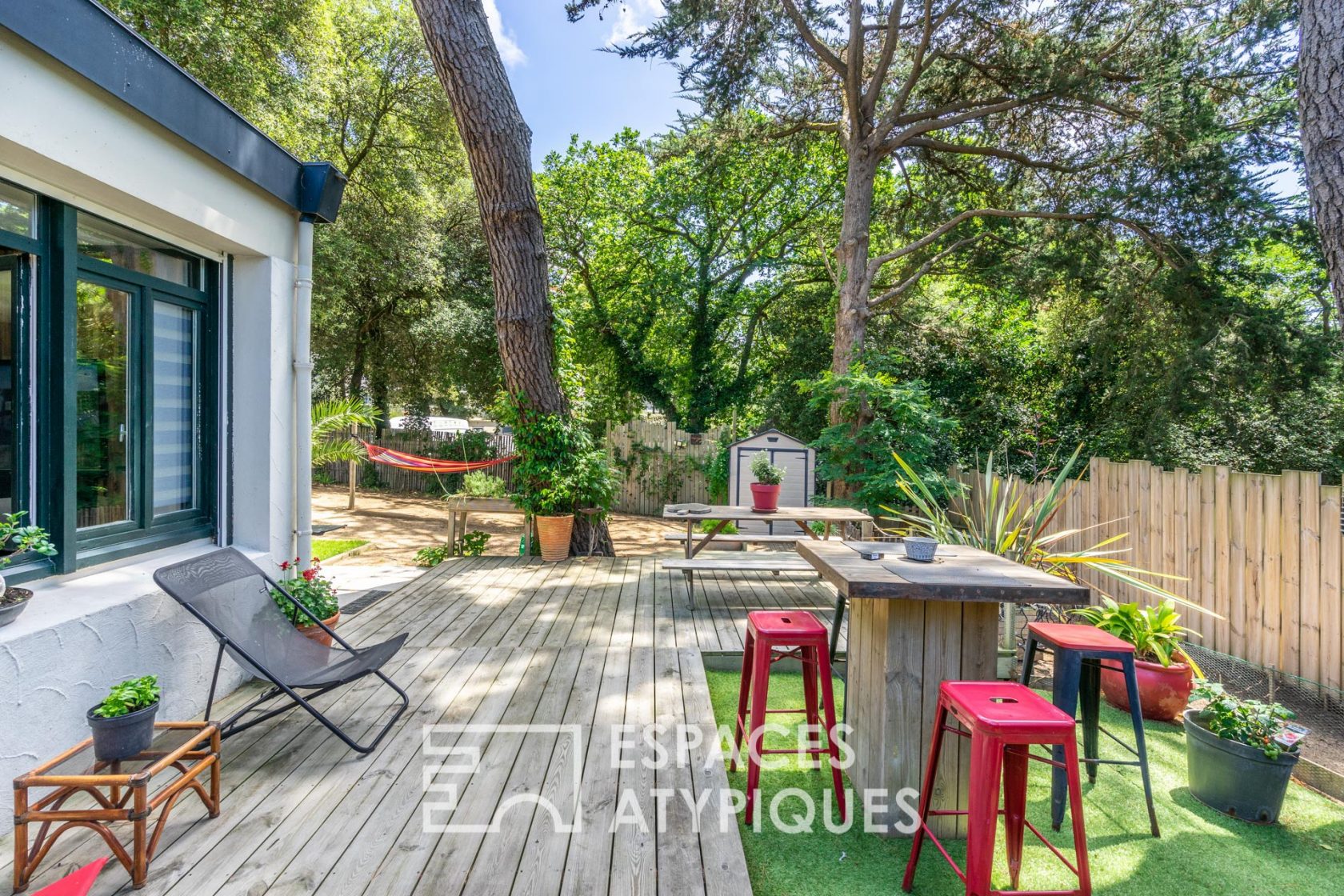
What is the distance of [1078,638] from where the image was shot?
2311 mm

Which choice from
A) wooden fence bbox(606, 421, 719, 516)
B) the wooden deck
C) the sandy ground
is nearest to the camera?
the wooden deck

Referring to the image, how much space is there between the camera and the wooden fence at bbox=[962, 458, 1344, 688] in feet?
10.5

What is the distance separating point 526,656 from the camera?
328 centimetres

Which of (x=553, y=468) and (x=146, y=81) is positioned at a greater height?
(x=146, y=81)

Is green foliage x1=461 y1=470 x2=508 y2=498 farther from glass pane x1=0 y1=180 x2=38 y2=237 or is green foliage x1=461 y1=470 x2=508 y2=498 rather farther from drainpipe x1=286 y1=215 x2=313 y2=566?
glass pane x1=0 y1=180 x2=38 y2=237

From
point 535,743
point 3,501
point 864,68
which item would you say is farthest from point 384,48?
point 535,743

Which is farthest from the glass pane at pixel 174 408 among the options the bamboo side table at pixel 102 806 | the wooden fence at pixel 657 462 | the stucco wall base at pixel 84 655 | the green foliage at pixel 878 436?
the wooden fence at pixel 657 462

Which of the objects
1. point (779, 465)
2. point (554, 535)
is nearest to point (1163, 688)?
point (779, 465)

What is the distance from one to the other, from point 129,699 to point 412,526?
781 centimetres

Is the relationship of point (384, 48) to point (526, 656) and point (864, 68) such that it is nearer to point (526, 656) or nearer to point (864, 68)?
point (864, 68)

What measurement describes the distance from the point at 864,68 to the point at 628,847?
335 inches

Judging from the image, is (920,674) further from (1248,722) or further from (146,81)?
(146,81)

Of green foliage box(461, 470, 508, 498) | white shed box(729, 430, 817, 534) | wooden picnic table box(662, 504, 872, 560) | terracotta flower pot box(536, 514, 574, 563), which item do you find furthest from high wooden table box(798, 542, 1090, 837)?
green foliage box(461, 470, 508, 498)

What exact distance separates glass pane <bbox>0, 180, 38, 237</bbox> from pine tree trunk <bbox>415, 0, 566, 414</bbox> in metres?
3.48
